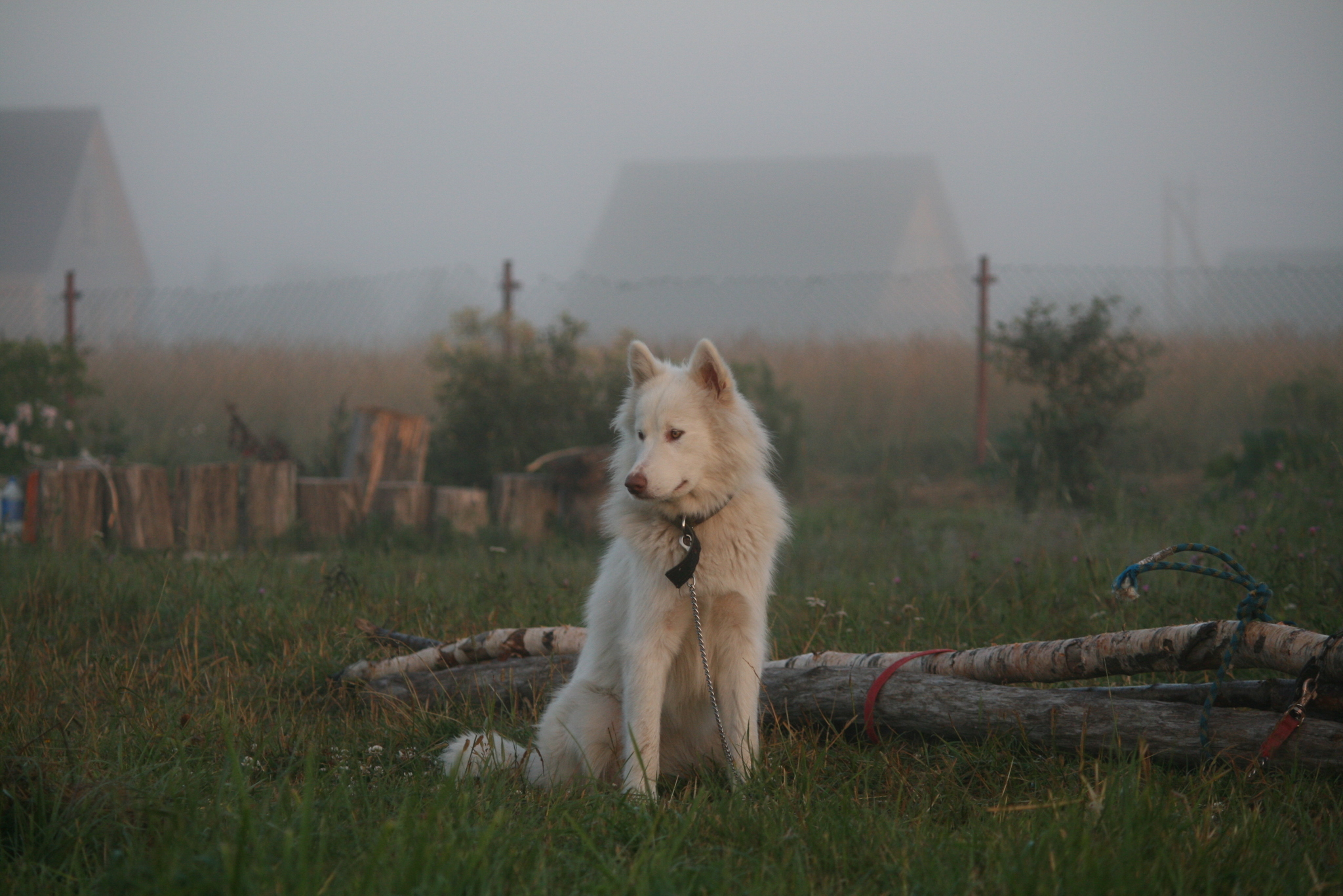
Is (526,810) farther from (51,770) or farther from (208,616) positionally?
(208,616)

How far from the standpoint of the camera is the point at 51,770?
2324 millimetres

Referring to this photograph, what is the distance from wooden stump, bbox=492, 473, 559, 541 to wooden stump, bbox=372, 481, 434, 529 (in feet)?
1.91

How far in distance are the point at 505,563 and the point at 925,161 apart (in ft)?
122

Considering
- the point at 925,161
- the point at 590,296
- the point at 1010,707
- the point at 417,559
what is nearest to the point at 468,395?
the point at 417,559

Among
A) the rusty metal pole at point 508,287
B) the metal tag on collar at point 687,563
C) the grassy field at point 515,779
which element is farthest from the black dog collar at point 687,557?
the rusty metal pole at point 508,287

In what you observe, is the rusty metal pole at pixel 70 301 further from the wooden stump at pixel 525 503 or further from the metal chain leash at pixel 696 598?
the metal chain leash at pixel 696 598

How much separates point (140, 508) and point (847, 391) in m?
8.68

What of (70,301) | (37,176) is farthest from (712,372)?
(37,176)

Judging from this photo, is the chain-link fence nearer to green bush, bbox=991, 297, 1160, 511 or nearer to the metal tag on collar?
green bush, bbox=991, 297, 1160, 511

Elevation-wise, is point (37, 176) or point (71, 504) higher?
point (37, 176)

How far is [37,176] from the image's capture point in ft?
84.7

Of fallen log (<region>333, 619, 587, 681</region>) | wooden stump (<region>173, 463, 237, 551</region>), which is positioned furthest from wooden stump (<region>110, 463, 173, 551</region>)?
fallen log (<region>333, 619, 587, 681</region>)

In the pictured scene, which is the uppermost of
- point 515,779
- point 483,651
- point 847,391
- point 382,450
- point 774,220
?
point 774,220

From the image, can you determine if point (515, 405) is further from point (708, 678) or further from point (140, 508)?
point (708, 678)
